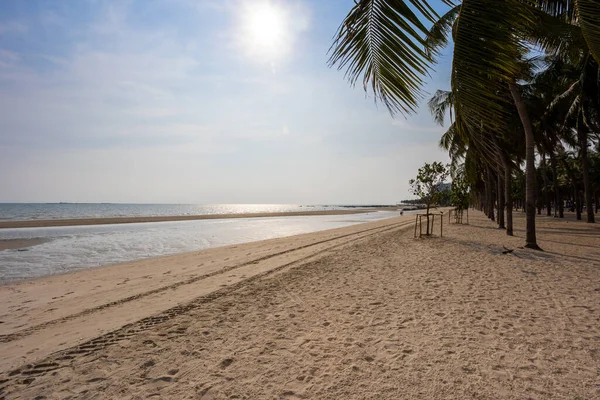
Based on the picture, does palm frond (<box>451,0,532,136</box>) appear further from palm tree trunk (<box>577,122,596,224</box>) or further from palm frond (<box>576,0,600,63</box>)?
palm tree trunk (<box>577,122,596,224</box>)

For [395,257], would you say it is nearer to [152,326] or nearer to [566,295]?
[566,295]

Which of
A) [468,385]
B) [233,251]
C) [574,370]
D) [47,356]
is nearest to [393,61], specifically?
[468,385]

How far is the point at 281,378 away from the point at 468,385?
1.79 meters

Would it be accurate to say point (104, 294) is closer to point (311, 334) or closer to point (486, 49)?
point (311, 334)

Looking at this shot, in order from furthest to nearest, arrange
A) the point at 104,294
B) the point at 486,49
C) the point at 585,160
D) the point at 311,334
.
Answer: the point at 585,160, the point at 104,294, the point at 311,334, the point at 486,49

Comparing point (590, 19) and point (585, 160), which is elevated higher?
point (585, 160)

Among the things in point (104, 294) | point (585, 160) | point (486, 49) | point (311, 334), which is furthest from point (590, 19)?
point (585, 160)

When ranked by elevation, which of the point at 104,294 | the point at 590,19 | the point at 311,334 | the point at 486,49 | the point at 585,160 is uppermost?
the point at 585,160

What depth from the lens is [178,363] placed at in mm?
3574

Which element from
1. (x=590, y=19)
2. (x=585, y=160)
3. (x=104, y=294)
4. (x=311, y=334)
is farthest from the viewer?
(x=585, y=160)

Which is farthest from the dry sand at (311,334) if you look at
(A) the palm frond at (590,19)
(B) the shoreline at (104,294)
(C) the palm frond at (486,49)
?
(A) the palm frond at (590,19)

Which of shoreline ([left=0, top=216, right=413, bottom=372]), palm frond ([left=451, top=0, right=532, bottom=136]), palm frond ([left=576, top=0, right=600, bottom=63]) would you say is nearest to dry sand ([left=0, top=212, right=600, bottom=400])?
shoreline ([left=0, top=216, right=413, bottom=372])

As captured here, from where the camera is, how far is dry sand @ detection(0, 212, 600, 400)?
3.10m

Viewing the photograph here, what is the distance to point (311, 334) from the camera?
4316 mm
